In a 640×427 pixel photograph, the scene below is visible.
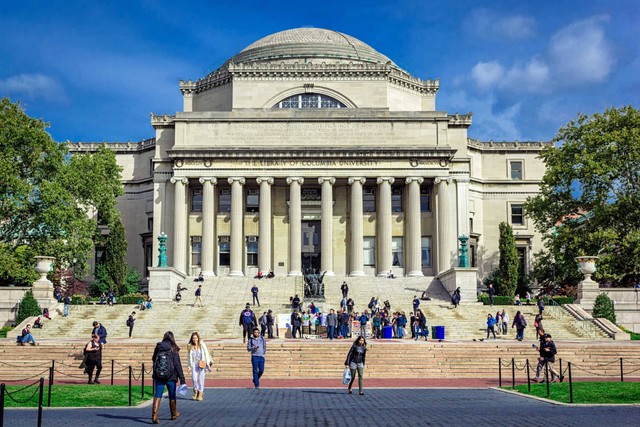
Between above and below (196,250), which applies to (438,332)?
below

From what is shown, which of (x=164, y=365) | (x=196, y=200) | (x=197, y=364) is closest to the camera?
(x=164, y=365)

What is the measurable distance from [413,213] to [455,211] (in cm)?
412

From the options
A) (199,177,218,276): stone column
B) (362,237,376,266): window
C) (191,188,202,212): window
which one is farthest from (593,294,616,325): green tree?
(191,188,202,212): window

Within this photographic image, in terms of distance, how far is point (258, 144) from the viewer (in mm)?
65500

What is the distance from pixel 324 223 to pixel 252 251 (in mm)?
6755

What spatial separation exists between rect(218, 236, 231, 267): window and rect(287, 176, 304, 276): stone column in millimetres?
5566

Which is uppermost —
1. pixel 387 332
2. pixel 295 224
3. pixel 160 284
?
pixel 295 224

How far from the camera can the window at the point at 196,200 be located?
221 feet

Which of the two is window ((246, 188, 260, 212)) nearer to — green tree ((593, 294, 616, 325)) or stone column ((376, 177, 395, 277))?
stone column ((376, 177, 395, 277))

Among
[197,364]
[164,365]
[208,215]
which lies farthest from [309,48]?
[164,365]

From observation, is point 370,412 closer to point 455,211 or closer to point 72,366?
point 72,366

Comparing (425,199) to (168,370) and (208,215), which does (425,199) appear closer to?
(208,215)

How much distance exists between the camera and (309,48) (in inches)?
2985

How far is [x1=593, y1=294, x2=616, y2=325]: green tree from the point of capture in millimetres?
45781
